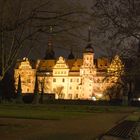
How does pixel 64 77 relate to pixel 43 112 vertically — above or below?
above

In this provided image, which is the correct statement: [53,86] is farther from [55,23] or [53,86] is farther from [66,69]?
[55,23]

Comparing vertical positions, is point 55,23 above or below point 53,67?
below

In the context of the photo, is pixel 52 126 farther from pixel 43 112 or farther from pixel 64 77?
pixel 64 77

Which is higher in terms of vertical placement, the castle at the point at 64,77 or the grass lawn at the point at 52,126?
the castle at the point at 64,77

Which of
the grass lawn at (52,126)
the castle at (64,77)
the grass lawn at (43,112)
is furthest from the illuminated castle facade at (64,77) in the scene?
the grass lawn at (52,126)

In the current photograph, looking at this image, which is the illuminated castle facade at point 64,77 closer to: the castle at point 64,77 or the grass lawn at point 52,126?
the castle at point 64,77

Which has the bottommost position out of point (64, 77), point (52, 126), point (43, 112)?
point (52, 126)

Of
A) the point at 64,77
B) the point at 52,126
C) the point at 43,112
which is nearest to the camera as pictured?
the point at 52,126

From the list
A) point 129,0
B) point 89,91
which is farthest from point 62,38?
point 89,91

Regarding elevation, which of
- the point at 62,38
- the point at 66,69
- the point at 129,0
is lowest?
the point at 62,38

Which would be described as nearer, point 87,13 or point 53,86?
point 87,13

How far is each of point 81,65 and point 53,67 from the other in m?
10.1

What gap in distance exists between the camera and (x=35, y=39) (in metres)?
16.3

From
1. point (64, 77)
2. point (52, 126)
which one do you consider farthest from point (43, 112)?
point (64, 77)
